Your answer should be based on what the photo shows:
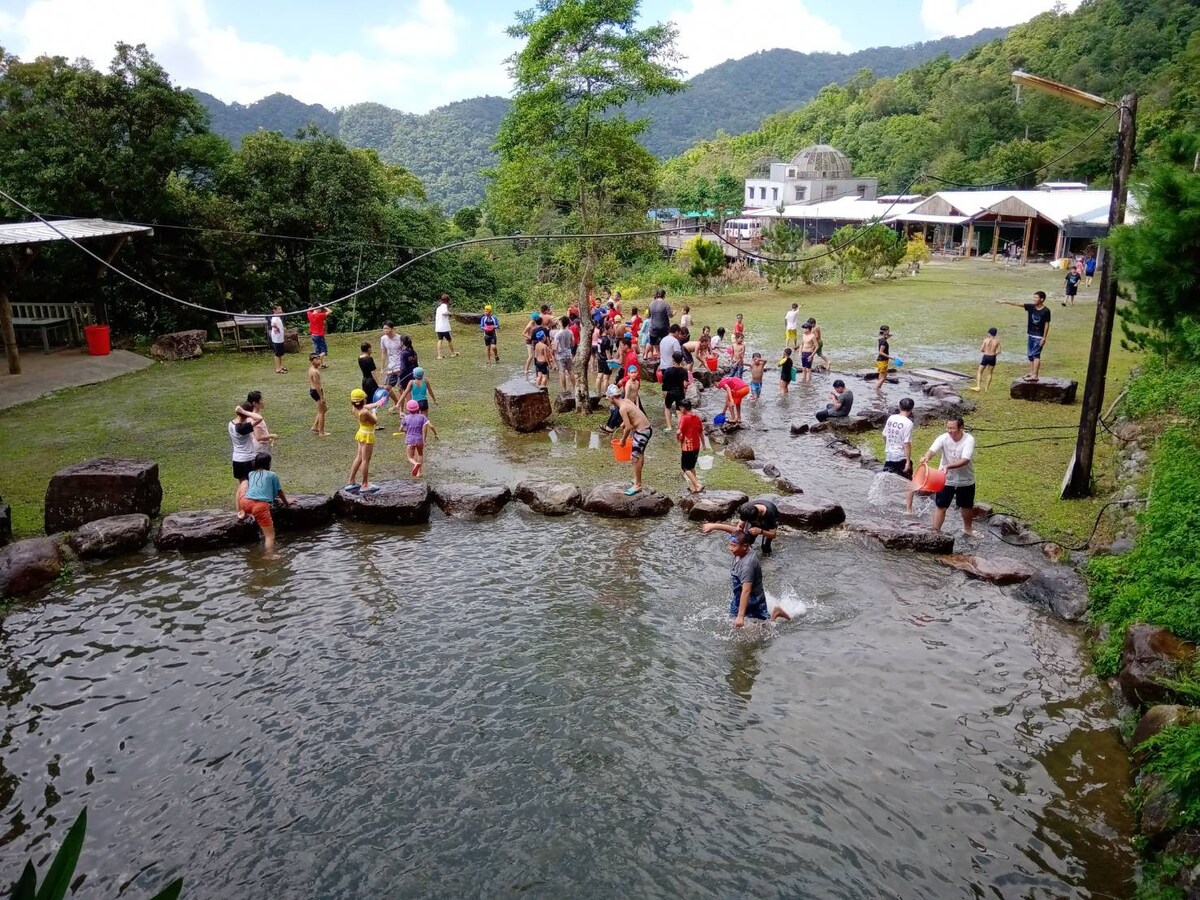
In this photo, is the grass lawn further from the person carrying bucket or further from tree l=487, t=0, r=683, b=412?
tree l=487, t=0, r=683, b=412

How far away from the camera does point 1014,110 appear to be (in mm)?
63344

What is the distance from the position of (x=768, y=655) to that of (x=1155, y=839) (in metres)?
3.40

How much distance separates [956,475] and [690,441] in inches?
139

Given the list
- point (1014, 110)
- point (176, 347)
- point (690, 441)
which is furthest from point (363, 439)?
point (1014, 110)

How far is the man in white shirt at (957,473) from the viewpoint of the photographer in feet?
33.0

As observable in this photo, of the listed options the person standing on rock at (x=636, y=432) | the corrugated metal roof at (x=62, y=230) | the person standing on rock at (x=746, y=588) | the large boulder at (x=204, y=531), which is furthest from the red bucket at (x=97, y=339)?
the person standing on rock at (x=746, y=588)

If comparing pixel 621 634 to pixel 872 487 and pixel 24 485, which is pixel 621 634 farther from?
pixel 24 485

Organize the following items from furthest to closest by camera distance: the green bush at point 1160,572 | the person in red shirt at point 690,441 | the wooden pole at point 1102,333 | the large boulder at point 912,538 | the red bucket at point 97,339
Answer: the red bucket at point 97,339 → the person in red shirt at point 690,441 → the large boulder at point 912,538 → the wooden pole at point 1102,333 → the green bush at point 1160,572

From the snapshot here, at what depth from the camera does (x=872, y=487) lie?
12039mm

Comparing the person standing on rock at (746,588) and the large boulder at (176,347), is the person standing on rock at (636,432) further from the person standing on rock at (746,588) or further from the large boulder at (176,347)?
the large boulder at (176,347)

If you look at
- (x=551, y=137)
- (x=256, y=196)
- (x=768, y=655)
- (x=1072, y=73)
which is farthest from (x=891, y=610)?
(x=1072, y=73)

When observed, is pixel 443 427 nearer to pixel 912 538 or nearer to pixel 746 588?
pixel 746 588

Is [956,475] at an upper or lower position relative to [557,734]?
upper

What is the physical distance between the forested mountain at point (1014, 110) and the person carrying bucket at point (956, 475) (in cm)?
2841
